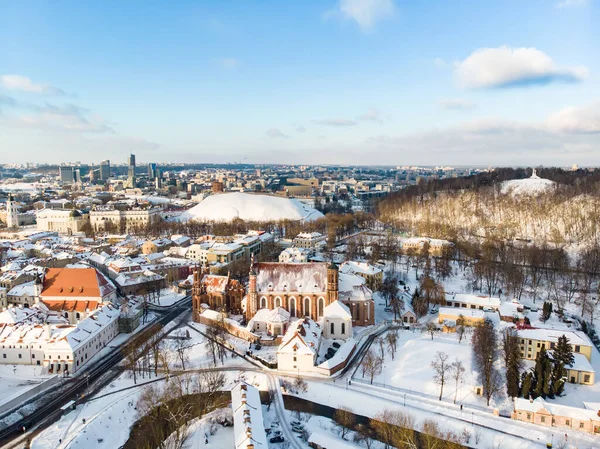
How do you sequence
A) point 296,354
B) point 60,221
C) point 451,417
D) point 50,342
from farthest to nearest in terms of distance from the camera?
1. point 60,221
2. point 50,342
3. point 296,354
4. point 451,417

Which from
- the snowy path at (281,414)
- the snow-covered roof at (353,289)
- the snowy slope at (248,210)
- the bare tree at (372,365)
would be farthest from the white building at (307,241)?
the snowy path at (281,414)

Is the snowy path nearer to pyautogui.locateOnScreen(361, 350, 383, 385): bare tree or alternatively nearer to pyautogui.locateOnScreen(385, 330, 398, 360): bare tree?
pyautogui.locateOnScreen(361, 350, 383, 385): bare tree

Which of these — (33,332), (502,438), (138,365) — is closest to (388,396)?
(502,438)

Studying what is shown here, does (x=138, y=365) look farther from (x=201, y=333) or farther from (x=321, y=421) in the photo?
(x=321, y=421)

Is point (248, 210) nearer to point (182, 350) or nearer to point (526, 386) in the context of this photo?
point (182, 350)

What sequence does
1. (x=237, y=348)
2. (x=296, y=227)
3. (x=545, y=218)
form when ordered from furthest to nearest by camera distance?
(x=296, y=227)
(x=545, y=218)
(x=237, y=348)

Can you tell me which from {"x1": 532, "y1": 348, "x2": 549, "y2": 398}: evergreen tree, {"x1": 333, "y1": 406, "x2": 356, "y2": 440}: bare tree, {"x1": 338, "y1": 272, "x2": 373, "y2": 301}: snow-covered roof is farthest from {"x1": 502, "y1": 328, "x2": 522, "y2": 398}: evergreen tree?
{"x1": 338, "y1": 272, "x2": 373, "y2": 301}: snow-covered roof

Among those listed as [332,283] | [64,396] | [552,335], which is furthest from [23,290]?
[552,335]
